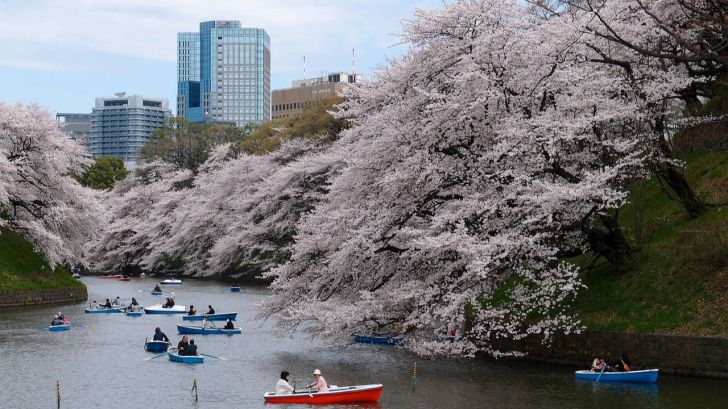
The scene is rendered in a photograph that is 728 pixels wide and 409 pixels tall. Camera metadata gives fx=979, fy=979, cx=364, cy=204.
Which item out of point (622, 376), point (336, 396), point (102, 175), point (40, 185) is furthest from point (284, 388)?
point (102, 175)

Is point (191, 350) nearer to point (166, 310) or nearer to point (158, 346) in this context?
point (158, 346)

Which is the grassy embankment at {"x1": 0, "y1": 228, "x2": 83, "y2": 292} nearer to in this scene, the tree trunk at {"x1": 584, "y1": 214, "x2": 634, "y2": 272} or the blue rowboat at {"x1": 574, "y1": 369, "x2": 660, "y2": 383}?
the tree trunk at {"x1": 584, "y1": 214, "x2": 634, "y2": 272}

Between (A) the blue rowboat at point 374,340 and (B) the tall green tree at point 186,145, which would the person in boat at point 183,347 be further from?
(B) the tall green tree at point 186,145

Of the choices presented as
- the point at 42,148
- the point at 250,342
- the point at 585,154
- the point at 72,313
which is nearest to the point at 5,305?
the point at 72,313

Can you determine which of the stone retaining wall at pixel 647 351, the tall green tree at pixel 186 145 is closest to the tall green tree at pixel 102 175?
the tall green tree at pixel 186 145

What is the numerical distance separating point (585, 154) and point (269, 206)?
5196 cm

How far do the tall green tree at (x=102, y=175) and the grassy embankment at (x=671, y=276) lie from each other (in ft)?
370

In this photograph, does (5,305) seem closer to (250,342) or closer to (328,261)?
(250,342)

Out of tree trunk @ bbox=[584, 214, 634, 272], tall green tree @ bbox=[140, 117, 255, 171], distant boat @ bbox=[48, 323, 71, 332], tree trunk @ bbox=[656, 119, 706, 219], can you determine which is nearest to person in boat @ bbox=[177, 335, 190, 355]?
distant boat @ bbox=[48, 323, 71, 332]

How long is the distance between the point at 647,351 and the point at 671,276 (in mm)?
3756

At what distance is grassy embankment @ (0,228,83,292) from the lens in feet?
219

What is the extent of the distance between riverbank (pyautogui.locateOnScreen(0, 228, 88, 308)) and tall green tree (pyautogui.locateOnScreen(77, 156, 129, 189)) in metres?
69.8

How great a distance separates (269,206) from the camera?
85750 mm

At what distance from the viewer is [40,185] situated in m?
70.0
